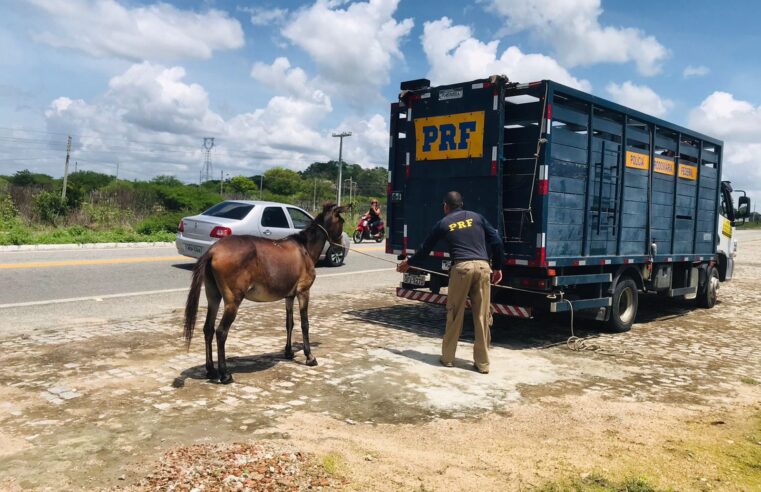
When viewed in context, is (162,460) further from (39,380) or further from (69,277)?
(69,277)

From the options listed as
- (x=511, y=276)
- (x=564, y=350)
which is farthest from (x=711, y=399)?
(x=511, y=276)

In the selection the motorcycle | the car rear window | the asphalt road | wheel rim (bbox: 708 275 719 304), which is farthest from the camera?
the motorcycle

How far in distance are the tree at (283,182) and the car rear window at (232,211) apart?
102 meters

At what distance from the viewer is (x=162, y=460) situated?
12.8 feet

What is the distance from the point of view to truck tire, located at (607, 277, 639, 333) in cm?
928

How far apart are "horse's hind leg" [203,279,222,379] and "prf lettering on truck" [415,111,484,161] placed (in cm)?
416

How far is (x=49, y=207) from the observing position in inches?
998

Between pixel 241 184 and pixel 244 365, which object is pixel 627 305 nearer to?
pixel 244 365

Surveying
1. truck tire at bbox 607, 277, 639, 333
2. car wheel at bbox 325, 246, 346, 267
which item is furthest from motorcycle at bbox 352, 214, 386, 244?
truck tire at bbox 607, 277, 639, 333

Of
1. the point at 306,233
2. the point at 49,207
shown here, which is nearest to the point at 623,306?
the point at 306,233

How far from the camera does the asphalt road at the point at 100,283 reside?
8.87 m

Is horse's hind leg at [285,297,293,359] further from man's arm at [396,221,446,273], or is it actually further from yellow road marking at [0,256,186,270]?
yellow road marking at [0,256,186,270]

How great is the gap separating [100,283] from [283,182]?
356 ft

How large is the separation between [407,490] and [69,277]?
10887 millimetres
